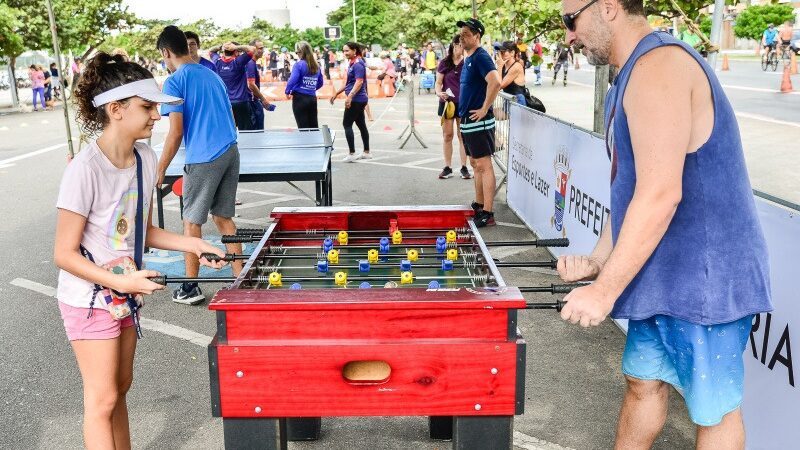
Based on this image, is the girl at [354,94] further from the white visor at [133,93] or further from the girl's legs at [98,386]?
the girl's legs at [98,386]

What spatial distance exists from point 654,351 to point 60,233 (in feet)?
7.14

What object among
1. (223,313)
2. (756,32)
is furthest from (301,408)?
(756,32)

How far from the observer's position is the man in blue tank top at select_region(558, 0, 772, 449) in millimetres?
2264

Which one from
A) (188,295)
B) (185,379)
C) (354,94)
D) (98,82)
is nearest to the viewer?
(98,82)

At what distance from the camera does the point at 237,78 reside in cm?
1080

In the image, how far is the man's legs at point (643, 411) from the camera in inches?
105

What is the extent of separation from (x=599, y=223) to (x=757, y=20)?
51622 mm

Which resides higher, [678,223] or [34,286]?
[678,223]

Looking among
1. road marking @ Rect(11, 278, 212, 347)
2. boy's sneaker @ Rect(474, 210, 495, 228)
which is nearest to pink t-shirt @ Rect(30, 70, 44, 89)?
boy's sneaker @ Rect(474, 210, 495, 228)

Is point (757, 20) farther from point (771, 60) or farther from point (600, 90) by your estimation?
point (600, 90)

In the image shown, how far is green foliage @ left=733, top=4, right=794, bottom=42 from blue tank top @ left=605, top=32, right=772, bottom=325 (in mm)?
51569

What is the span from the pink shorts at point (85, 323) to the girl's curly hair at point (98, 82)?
72cm

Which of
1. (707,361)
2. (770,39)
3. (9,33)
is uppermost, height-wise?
(9,33)

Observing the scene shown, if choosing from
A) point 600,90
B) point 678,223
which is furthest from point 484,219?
point 678,223
